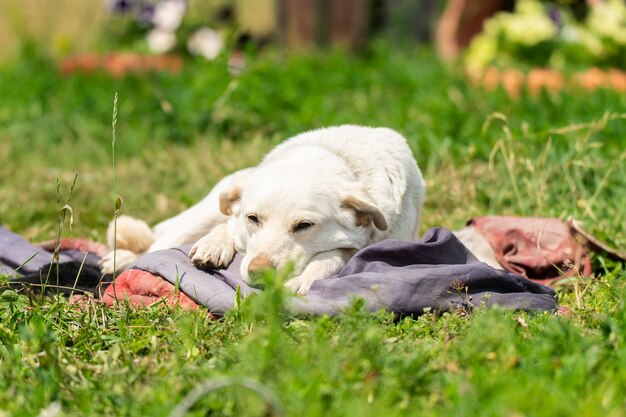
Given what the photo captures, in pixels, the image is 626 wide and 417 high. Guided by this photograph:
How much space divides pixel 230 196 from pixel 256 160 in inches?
96.9

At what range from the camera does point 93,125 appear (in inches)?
331

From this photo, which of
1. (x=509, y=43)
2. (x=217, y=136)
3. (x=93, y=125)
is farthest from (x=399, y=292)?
(x=509, y=43)

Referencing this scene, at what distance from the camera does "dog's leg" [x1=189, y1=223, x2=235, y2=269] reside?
13.5ft

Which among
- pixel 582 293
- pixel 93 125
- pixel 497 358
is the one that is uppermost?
pixel 497 358

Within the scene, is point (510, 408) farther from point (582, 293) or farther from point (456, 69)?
point (456, 69)

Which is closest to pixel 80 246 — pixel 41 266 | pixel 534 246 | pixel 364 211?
pixel 41 266

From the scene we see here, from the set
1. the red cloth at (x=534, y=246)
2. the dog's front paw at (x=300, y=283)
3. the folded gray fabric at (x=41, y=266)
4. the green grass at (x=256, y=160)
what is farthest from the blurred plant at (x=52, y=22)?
the dog's front paw at (x=300, y=283)

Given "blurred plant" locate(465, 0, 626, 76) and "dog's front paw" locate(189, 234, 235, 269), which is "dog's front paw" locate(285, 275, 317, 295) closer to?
"dog's front paw" locate(189, 234, 235, 269)

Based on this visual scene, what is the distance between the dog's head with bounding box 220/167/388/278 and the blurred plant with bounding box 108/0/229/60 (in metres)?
6.41

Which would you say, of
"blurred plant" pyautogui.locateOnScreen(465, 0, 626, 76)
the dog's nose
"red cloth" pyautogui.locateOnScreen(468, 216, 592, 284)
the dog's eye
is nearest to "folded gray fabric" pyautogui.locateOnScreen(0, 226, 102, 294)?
the dog's nose

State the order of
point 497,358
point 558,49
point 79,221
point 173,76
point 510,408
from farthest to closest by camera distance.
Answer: point 558,49
point 173,76
point 79,221
point 497,358
point 510,408

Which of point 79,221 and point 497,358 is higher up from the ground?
point 497,358

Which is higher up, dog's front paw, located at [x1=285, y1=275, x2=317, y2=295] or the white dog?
the white dog

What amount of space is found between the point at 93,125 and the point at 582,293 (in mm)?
5732
